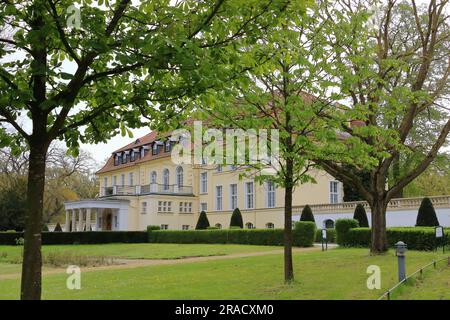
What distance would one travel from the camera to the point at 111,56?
636cm

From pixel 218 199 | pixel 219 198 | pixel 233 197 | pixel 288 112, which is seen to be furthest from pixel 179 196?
pixel 288 112

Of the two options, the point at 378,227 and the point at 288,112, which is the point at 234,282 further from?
the point at 378,227

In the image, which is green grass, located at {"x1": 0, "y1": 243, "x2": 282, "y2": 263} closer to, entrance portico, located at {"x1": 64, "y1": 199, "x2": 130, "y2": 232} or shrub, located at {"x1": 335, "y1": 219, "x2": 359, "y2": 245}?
shrub, located at {"x1": 335, "y1": 219, "x2": 359, "y2": 245}

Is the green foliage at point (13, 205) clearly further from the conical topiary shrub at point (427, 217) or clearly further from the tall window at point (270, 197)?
the conical topiary shrub at point (427, 217)

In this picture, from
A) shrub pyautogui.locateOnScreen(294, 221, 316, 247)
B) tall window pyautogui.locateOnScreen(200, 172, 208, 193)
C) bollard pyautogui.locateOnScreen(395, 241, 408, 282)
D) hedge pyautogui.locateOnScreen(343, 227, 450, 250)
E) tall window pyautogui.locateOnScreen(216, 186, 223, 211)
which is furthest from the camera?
tall window pyautogui.locateOnScreen(200, 172, 208, 193)

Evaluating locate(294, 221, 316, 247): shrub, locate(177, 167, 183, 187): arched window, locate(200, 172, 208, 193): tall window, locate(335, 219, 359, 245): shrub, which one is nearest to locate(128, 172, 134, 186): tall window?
locate(177, 167, 183, 187): arched window

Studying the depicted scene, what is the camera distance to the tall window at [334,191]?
40.3 meters

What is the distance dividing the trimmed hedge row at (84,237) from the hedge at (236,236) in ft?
4.22

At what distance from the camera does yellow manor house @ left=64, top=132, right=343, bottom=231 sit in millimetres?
39875

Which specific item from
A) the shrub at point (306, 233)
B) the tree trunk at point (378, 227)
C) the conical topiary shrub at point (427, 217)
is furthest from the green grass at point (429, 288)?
the conical topiary shrub at point (427, 217)

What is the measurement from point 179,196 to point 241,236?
57.1 feet

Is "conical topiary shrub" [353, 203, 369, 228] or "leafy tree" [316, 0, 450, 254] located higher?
"leafy tree" [316, 0, 450, 254]

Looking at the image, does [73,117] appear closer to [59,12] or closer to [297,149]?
[59,12]

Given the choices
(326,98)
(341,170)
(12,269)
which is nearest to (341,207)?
(341,170)
